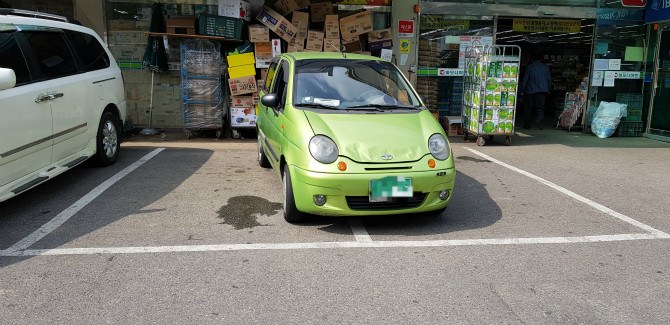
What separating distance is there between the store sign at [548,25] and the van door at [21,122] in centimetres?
Result: 1045

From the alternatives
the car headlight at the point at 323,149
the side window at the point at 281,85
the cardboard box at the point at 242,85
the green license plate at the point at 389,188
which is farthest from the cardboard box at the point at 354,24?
the green license plate at the point at 389,188

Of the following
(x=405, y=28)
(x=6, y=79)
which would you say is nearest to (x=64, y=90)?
(x=6, y=79)

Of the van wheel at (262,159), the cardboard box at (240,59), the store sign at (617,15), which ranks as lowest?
the van wheel at (262,159)

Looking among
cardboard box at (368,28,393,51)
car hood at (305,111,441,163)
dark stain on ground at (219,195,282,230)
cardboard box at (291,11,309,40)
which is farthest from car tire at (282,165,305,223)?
cardboard box at (368,28,393,51)

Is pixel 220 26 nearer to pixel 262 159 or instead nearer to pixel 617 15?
pixel 262 159

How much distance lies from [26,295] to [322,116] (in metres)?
2.80

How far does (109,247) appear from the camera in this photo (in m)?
4.15

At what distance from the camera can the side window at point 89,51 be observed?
625 cm

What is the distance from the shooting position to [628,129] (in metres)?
11.5

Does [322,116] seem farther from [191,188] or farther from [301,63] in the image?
[191,188]

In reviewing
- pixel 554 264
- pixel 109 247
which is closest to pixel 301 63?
pixel 109 247

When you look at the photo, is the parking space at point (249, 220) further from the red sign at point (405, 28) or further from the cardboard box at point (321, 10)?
the red sign at point (405, 28)

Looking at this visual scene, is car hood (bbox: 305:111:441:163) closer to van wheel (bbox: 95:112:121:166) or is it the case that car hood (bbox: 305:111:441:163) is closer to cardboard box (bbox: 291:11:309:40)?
van wheel (bbox: 95:112:121:166)

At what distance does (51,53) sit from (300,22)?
17.3ft
